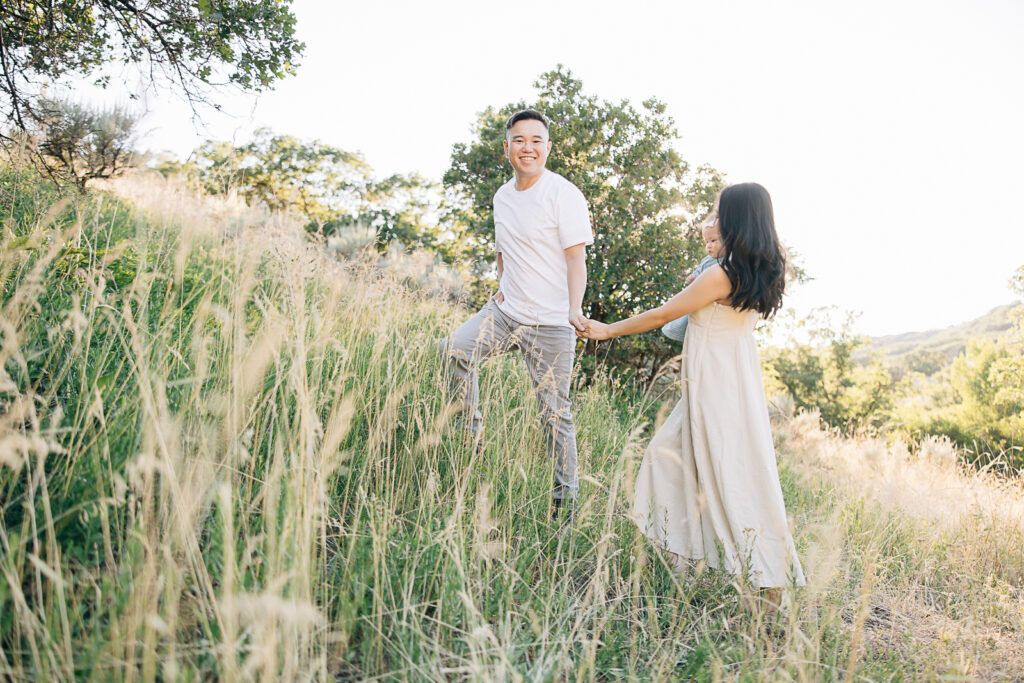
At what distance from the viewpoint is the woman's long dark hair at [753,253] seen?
241 centimetres

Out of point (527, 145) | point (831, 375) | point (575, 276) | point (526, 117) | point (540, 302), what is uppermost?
point (526, 117)

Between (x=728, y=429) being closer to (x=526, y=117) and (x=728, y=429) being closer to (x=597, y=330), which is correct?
(x=597, y=330)

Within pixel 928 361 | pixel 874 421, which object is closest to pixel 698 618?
pixel 874 421

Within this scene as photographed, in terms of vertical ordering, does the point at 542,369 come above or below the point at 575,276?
below

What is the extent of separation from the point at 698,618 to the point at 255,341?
1.96 m

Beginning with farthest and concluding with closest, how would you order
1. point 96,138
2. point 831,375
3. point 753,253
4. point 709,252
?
point 831,375 → point 96,138 → point 709,252 → point 753,253

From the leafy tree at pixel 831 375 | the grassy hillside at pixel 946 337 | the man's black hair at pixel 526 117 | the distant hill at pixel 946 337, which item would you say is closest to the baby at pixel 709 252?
the man's black hair at pixel 526 117

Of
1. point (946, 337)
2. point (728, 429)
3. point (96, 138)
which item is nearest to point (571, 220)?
point (728, 429)

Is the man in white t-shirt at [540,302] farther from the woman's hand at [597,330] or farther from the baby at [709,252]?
the baby at [709,252]

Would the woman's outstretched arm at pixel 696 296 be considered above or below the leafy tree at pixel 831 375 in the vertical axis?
above

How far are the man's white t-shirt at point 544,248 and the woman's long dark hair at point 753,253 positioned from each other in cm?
82

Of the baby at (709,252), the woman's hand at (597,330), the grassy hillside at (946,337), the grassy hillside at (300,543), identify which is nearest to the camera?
the grassy hillside at (300,543)

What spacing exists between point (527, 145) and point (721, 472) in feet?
6.59

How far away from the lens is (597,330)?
2.83 metres
